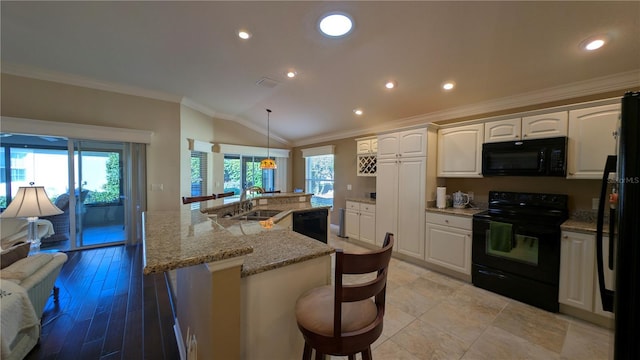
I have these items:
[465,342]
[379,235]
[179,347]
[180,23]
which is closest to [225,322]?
[179,347]

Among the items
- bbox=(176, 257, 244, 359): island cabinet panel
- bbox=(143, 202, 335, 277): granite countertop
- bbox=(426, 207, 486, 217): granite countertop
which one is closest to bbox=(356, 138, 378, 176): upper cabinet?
bbox=(426, 207, 486, 217): granite countertop

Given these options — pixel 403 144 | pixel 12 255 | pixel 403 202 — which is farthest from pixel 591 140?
pixel 12 255

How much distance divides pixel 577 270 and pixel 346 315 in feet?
8.65

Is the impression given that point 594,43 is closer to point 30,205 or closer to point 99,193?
point 30,205

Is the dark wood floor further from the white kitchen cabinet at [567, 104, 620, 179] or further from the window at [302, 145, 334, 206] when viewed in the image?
the white kitchen cabinet at [567, 104, 620, 179]

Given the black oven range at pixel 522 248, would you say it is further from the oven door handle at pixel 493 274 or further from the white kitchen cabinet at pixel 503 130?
the white kitchen cabinet at pixel 503 130

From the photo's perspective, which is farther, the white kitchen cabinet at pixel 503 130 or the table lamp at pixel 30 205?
the white kitchen cabinet at pixel 503 130

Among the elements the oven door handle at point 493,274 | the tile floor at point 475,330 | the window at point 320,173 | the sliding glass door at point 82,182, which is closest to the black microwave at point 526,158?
the oven door handle at point 493,274

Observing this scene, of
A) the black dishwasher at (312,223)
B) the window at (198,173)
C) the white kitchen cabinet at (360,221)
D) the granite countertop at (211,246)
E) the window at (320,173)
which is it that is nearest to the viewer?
the granite countertop at (211,246)

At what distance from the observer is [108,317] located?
218 cm

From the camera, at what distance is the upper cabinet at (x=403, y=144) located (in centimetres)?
344

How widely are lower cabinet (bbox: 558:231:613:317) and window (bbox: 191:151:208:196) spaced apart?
614 cm

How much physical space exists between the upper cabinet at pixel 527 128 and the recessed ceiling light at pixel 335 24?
220cm

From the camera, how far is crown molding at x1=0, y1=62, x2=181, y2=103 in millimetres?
3342
